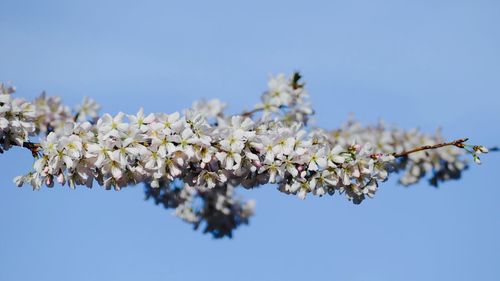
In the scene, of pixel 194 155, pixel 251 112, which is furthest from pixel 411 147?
pixel 194 155

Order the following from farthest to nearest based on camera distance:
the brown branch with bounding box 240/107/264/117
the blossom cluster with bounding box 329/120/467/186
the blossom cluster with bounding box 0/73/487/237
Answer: the blossom cluster with bounding box 329/120/467/186 < the brown branch with bounding box 240/107/264/117 < the blossom cluster with bounding box 0/73/487/237

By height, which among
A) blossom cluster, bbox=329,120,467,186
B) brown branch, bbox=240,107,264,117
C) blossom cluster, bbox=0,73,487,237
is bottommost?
blossom cluster, bbox=0,73,487,237

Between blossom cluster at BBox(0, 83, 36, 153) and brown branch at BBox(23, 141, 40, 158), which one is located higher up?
blossom cluster at BBox(0, 83, 36, 153)

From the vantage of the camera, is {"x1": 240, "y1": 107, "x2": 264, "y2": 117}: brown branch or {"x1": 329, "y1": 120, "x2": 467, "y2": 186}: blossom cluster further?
{"x1": 329, "y1": 120, "x2": 467, "y2": 186}: blossom cluster

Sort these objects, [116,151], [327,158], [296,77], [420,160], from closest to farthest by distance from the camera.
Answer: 1. [116,151]
2. [327,158]
3. [296,77]
4. [420,160]

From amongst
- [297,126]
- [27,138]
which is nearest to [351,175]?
[297,126]

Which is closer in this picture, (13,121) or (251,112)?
(13,121)

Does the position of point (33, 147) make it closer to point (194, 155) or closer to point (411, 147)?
point (194, 155)

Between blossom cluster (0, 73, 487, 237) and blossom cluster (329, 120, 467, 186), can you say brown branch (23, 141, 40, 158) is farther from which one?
blossom cluster (329, 120, 467, 186)

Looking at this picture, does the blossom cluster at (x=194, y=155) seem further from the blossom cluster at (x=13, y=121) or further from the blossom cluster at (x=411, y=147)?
the blossom cluster at (x=411, y=147)

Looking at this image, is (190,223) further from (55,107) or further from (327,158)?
(327,158)

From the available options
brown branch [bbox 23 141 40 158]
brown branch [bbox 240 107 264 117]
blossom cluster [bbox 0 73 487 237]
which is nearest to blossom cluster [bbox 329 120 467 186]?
brown branch [bbox 240 107 264 117]
